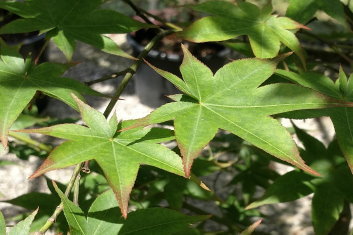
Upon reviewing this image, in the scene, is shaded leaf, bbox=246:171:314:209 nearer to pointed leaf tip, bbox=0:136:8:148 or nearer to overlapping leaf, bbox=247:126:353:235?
overlapping leaf, bbox=247:126:353:235

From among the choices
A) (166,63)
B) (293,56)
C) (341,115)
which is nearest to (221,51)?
(166,63)

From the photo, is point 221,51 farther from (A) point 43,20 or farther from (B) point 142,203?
(A) point 43,20

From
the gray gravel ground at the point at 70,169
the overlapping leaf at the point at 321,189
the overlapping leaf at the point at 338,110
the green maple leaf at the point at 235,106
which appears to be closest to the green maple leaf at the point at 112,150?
the green maple leaf at the point at 235,106

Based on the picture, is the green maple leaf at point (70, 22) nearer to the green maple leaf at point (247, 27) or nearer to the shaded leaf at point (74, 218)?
the green maple leaf at point (247, 27)

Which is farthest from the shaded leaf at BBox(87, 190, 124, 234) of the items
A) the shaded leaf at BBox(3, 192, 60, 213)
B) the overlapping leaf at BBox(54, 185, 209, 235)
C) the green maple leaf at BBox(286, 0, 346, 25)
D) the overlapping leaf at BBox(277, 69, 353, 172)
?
the green maple leaf at BBox(286, 0, 346, 25)

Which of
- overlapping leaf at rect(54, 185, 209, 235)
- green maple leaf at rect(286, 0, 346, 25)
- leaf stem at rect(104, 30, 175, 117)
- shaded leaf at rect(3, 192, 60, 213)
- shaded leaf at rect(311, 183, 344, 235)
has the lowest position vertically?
shaded leaf at rect(3, 192, 60, 213)

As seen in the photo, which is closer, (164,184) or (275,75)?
(275,75)
